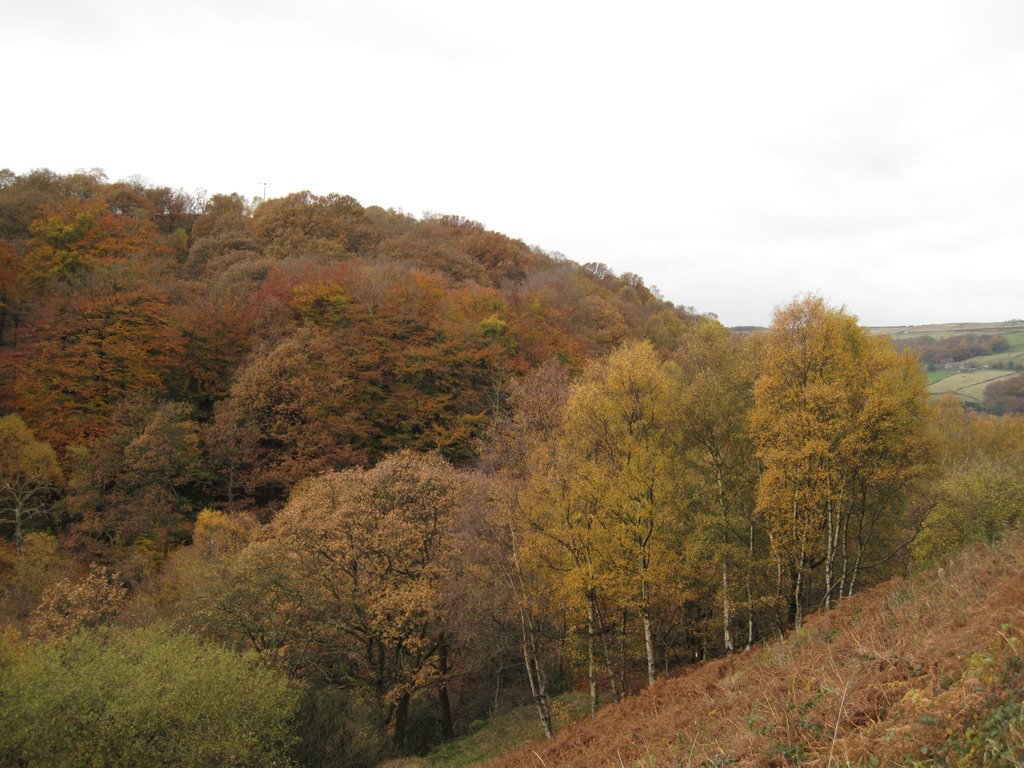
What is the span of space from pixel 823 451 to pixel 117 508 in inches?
1370

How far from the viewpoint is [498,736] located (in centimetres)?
2089

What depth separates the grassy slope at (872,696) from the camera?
6.12 metres

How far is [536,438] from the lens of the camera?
22.2 meters

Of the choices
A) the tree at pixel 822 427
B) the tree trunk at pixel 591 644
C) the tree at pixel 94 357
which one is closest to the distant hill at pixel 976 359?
the tree at pixel 822 427

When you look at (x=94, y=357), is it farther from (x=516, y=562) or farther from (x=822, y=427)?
(x=822, y=427)

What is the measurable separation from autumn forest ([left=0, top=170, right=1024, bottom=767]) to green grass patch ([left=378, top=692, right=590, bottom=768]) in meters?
1.27

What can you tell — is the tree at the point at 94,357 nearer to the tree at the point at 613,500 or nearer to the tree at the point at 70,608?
the tree at the point at 70,608

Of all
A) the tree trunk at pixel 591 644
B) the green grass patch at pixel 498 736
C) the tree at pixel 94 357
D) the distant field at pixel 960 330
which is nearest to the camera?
the tree trunk at pixel 591 644

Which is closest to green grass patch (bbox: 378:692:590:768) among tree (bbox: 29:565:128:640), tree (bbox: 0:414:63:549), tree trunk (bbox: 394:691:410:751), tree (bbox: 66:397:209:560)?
tree trunk (bbox: 394:691:410:751)

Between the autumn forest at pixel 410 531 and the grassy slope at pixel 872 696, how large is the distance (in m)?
5.10

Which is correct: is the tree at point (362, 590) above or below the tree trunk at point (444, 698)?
above

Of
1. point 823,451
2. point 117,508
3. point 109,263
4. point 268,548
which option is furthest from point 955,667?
point 109,263

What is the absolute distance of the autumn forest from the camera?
16797 millimetres

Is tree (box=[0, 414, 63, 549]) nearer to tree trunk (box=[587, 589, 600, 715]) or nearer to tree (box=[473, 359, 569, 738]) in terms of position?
tree (box=[473, 359, 569, 738])
